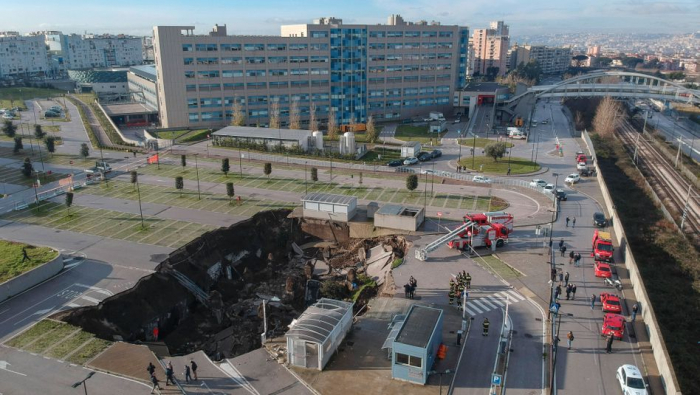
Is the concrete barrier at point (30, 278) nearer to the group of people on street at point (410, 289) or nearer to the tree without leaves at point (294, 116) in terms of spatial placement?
the group of people on street at point (410, 289)

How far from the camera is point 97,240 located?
41250 mm

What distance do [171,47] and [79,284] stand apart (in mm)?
61253

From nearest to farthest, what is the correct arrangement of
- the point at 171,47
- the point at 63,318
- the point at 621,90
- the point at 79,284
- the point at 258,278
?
the point at 63,318 → the point at 79,284 → the point at 258,278 → the point at 171,47 → the point at 621,90

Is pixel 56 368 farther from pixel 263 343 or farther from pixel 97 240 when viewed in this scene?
pixel 97 240

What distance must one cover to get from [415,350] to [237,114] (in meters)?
71.5

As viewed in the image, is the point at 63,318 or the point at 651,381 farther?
the point at 63,318

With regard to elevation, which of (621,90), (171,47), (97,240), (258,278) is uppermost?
(171,47)

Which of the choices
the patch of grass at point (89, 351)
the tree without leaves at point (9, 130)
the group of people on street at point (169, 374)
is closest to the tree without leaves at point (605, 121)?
the group of people on street at point (169, 374)

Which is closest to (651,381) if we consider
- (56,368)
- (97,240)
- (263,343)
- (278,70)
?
(263,343)

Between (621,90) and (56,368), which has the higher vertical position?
(621,90)

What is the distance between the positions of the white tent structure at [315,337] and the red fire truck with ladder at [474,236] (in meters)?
13.6

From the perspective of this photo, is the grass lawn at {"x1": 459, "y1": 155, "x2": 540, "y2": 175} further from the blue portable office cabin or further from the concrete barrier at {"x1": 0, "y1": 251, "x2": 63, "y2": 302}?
the concrete barrier at {"x1": 0, "y1": 251, "x2": 63, "y2": 302}

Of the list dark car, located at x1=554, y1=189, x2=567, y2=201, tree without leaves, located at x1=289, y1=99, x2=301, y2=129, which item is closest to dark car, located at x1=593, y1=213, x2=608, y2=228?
dark car, located at x1=554, y1=189, x2=567, y2=201

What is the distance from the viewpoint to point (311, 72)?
317 feet
